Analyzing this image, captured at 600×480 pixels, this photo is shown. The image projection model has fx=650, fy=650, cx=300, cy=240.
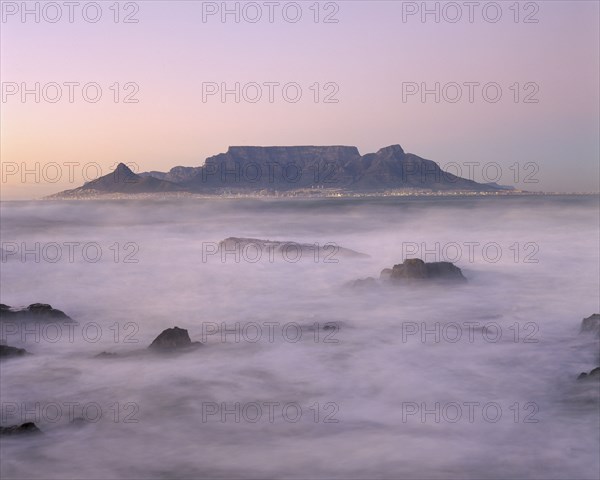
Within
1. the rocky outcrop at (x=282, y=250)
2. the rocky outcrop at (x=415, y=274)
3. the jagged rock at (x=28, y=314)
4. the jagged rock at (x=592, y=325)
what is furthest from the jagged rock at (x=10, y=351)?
the rocky outcrop at (x=282, y=250)

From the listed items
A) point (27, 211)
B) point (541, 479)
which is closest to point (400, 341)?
point (541, 479)

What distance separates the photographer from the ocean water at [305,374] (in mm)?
7773

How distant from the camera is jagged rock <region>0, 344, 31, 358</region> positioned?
10883mm

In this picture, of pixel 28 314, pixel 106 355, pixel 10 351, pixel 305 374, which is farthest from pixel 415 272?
pixel 10 351

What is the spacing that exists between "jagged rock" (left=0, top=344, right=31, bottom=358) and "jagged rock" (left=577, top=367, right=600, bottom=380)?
925 centimetres

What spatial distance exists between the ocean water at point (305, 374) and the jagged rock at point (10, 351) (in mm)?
116

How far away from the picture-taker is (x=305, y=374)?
1184cm

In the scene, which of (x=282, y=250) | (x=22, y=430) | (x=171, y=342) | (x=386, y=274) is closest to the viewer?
(x=22, y=430)

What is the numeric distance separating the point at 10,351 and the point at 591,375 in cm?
944

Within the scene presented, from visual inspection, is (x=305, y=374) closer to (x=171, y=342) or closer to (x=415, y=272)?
(x=171, y=342)

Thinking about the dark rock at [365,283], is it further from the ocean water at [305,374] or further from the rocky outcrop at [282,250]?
the rocky outcrop at [282,250]

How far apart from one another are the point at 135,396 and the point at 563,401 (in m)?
6.49

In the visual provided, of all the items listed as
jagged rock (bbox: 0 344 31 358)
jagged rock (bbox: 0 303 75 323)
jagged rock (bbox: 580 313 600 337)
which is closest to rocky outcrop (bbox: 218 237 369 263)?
jagged rock (bbox: 0 303 75 323)

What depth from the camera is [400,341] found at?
14.4 m
